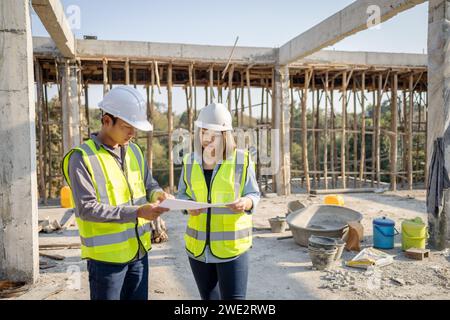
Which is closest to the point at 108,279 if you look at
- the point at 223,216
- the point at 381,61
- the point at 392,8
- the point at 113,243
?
the point at 113,243

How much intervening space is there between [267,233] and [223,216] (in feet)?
17.1

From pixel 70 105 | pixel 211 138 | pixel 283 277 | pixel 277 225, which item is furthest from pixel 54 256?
pixel 70 105

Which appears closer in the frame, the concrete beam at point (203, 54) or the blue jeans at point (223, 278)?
the blue jeans at point (223, 278)

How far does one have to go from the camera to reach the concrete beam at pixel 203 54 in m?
10.3

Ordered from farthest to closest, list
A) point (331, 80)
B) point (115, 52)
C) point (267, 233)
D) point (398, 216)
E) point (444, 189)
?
point (331, 80), point (115, 52), point (398, 216), point (267, 233), point (444, 189)

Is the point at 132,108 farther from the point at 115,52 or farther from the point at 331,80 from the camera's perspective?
the point at 331,80

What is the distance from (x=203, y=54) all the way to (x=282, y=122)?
3.27 m

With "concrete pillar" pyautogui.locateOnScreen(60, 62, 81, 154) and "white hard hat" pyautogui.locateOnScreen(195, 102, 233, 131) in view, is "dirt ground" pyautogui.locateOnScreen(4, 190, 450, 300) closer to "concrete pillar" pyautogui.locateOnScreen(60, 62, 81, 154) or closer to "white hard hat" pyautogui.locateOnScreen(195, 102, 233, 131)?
"white hard hat" pyautogui.locateOnScreen(195, 102, 233, 131)

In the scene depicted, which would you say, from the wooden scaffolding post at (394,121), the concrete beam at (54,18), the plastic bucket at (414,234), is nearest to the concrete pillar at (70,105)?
the concrete beam at (54,18)

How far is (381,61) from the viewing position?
12.0m

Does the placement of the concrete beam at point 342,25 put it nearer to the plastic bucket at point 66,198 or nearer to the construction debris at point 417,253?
the construction debris at point 417,253

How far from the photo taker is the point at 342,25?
25.3 feet

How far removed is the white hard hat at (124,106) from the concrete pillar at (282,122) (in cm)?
967

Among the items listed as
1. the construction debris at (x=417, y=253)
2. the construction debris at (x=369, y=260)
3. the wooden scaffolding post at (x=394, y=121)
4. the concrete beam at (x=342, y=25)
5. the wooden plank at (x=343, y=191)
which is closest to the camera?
the construction debris at (x=369, y=260)
